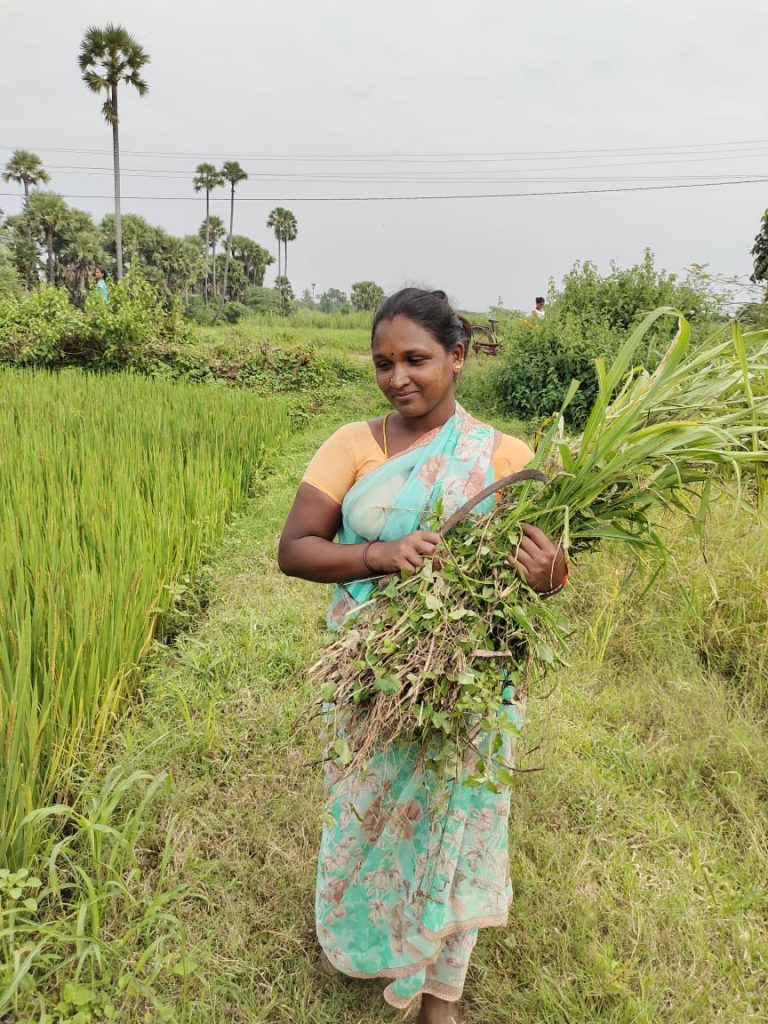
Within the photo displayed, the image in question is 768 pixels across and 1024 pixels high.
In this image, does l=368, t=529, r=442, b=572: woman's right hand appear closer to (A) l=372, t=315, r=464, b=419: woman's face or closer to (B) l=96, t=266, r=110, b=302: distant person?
(A) l=372, t=315, r=464, b=419: woman's face

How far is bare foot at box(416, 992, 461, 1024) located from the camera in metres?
1.46

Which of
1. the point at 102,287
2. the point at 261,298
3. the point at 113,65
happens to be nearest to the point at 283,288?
the point at 261,298

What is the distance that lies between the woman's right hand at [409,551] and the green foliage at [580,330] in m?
7.44

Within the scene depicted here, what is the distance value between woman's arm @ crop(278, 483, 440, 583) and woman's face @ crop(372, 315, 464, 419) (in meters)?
0.24

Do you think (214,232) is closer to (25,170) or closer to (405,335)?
(25,170)

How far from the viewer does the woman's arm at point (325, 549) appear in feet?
3.81

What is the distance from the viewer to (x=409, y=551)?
3.70 feet

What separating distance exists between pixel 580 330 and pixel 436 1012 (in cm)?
831

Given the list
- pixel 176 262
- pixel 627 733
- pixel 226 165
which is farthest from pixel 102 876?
pixel 176 262

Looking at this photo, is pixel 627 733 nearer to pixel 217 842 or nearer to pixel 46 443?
pixel 217 842

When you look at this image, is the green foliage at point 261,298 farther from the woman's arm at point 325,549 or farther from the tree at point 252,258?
the woman's arm at point 325,549

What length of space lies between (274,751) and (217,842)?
410 mm

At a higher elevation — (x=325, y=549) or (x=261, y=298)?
(x=261, y=298)

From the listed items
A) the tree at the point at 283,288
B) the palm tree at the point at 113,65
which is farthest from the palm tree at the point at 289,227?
the palm tree at the point at 113,65
